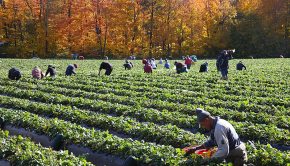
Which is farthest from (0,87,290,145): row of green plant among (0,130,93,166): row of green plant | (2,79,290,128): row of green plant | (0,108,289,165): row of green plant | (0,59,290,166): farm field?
(0,130,93,166): row of green plant

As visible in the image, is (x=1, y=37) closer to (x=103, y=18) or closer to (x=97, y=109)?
(x=103, y=18)

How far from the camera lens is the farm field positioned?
28.5 feet

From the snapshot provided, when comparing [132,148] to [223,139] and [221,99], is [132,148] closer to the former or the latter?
[223,139]

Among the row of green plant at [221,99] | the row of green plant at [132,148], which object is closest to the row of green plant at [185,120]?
the row of green plant at [132,148]

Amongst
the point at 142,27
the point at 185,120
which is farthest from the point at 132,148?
the point at 142,27

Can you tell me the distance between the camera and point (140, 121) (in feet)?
43.4

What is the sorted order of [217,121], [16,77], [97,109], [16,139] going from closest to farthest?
[217,121], [16,139], [97,109], [16,77]

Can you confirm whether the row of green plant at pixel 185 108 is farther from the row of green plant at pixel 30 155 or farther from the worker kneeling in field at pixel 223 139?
the row of green plant at pixel 30 155

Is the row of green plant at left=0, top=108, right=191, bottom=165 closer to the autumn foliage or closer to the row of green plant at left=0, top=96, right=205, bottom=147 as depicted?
the row of green plant at left=0, top=96, right=205, bottom=147

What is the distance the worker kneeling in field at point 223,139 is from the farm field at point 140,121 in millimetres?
605

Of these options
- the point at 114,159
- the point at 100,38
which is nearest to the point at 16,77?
the point at 114,159

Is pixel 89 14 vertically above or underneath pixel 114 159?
above

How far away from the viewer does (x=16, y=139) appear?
9742 mm

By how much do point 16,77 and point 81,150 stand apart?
642 inches
